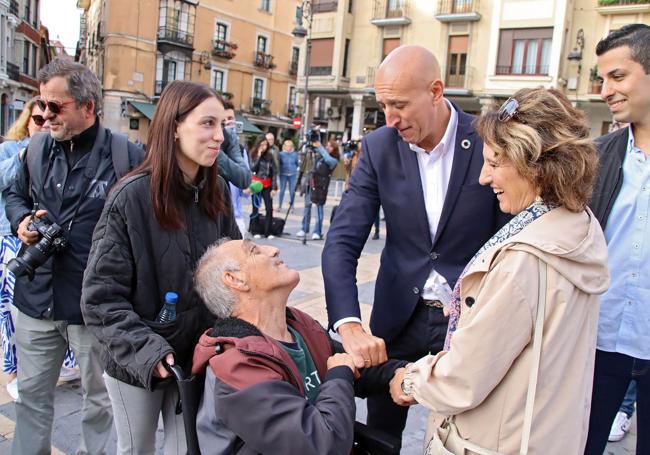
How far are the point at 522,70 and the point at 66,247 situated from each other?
79.2 ft

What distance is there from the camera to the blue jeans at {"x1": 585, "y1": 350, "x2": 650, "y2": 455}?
2.04m

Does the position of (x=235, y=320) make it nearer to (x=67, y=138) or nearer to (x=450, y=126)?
(x=450, y=126)

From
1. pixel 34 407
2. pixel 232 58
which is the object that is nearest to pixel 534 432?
pixel 34 407

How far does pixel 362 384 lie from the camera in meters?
2.06

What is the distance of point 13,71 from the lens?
33.2 m

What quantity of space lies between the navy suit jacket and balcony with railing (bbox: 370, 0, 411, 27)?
25749mm

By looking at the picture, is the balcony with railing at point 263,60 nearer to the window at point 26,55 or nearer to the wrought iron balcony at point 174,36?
the wrought iron balcony at point 174,36

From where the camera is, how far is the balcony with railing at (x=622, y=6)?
21.1 meters

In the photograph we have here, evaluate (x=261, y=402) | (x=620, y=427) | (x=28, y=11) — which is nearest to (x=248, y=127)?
(x=28, y=11)

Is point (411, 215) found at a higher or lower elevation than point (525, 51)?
lower

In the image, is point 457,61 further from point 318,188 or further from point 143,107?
point 318,188

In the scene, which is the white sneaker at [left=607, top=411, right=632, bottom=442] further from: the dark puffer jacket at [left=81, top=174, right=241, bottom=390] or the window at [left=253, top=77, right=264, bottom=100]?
the window at [left=253, top=77, right=264, bottom=100]

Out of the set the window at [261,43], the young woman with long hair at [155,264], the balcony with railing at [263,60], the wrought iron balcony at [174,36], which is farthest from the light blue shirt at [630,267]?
the window at [261,43]

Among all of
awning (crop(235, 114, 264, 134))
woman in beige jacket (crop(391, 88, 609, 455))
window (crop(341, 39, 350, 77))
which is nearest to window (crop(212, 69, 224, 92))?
awning (crop(235, 114, 264, 134))
